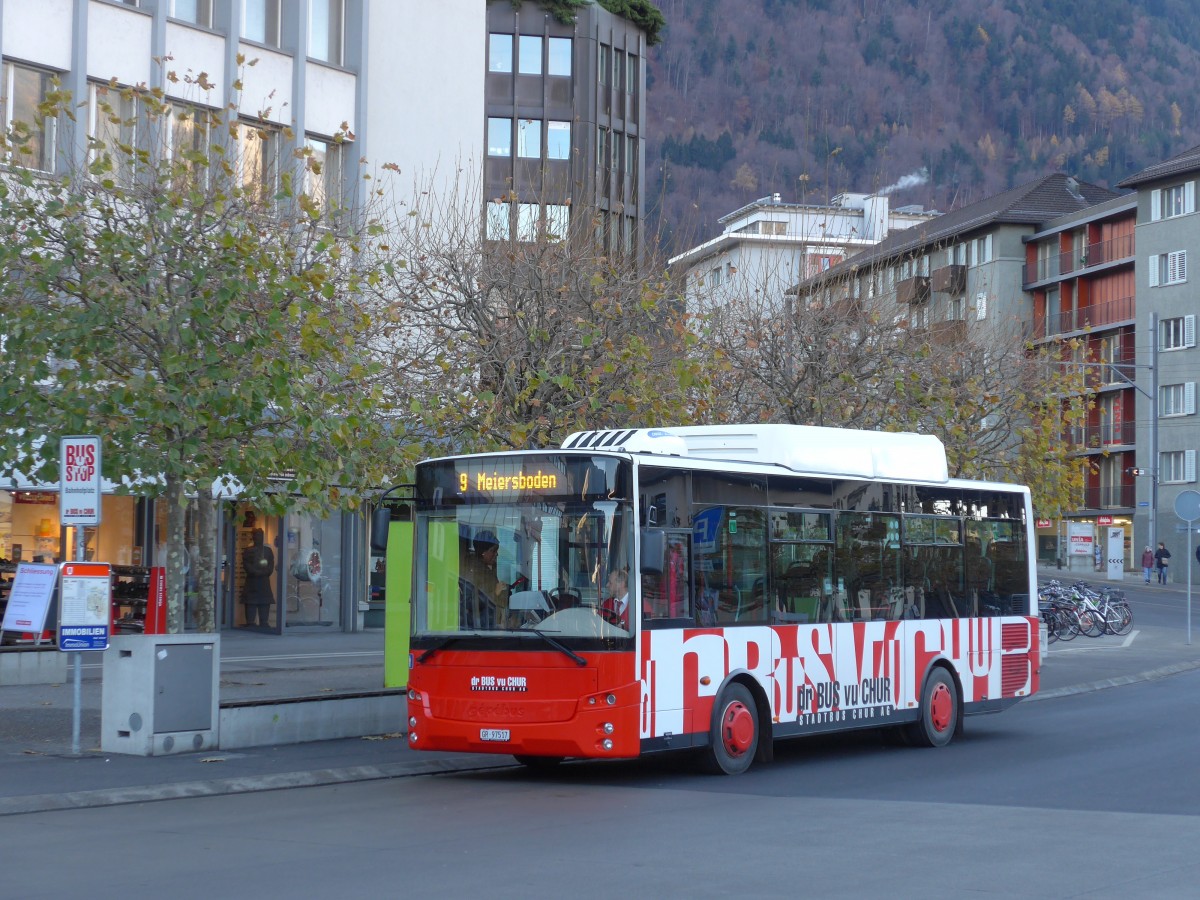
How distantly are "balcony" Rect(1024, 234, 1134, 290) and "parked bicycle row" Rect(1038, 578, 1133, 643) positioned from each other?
43.1 m

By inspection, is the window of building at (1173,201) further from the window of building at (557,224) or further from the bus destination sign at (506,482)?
the bus destination sign at (506,482)

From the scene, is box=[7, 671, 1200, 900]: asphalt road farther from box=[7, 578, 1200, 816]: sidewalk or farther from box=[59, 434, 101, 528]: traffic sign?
box=[59, 434, 101, 528]: traffic sign

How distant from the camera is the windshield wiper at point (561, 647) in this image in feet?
43.5

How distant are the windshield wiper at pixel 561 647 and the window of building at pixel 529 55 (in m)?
41.7

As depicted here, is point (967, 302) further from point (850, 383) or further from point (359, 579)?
point (359, 579)

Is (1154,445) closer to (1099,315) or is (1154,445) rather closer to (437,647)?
(1099,315)

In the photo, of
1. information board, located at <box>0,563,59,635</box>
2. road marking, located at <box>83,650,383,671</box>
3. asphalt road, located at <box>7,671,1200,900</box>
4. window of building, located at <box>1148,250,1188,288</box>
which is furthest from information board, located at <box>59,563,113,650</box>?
window of building, located at <box>1148,250,1188,288</box>

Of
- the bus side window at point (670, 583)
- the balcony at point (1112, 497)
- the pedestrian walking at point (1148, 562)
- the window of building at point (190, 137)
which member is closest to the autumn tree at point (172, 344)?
the window of building at point (190, 137)

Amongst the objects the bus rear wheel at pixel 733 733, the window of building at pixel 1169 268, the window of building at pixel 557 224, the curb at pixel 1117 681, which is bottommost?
the curb at pixel 1117 681

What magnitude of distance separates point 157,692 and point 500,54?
1602 inches

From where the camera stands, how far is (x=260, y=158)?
2873cm

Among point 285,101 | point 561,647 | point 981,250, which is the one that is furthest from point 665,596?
point 981,250

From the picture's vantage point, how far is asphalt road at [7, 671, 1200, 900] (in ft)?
29.4

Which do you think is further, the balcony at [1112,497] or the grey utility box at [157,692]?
the balcony at [1112,497]
